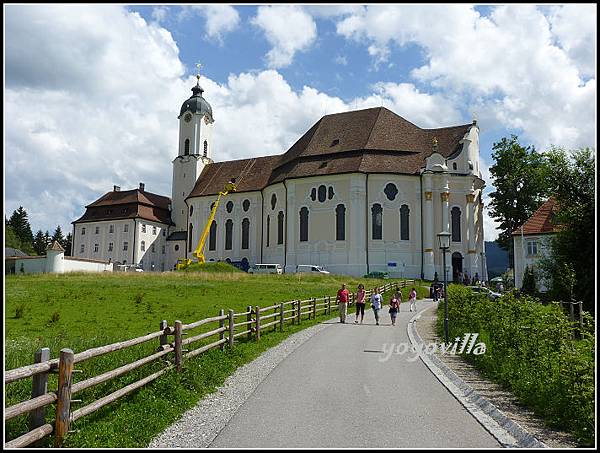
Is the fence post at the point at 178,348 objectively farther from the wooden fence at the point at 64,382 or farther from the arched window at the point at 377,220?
the arched window at the point at 377,220

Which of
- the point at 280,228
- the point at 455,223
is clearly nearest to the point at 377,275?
the point at 455,223

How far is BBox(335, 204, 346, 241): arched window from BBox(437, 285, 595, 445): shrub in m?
40.0

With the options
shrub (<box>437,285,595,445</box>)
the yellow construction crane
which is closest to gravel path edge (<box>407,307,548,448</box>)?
shrub (<box>437,285,595,445</box>)

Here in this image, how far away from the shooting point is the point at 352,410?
343 inches

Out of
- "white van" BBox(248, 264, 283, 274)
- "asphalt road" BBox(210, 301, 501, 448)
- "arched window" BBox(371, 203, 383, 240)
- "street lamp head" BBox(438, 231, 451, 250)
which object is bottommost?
"asphalt road" BBox(210, 301, 501, 448)

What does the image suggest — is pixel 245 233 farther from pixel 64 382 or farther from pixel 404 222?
pixel 64 382

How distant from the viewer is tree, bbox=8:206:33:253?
11313 cm

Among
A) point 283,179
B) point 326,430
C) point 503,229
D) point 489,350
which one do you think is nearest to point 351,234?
point 283,179

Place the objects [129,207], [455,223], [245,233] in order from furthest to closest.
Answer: [129,207], [245,233], [455,223]

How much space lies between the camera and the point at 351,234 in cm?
5444

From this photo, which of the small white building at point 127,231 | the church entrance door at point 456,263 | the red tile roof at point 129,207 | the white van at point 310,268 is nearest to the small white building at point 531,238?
the church entrance door at point 456,263

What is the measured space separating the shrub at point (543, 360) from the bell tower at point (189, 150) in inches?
2649

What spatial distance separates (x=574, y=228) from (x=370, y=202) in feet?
108

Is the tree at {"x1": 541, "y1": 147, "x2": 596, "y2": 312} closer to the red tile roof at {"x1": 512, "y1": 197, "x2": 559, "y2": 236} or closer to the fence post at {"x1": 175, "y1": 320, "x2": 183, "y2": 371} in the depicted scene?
the fence post at {"x1": 175, "y1": 320, "x2": 183, "y2": 371}
